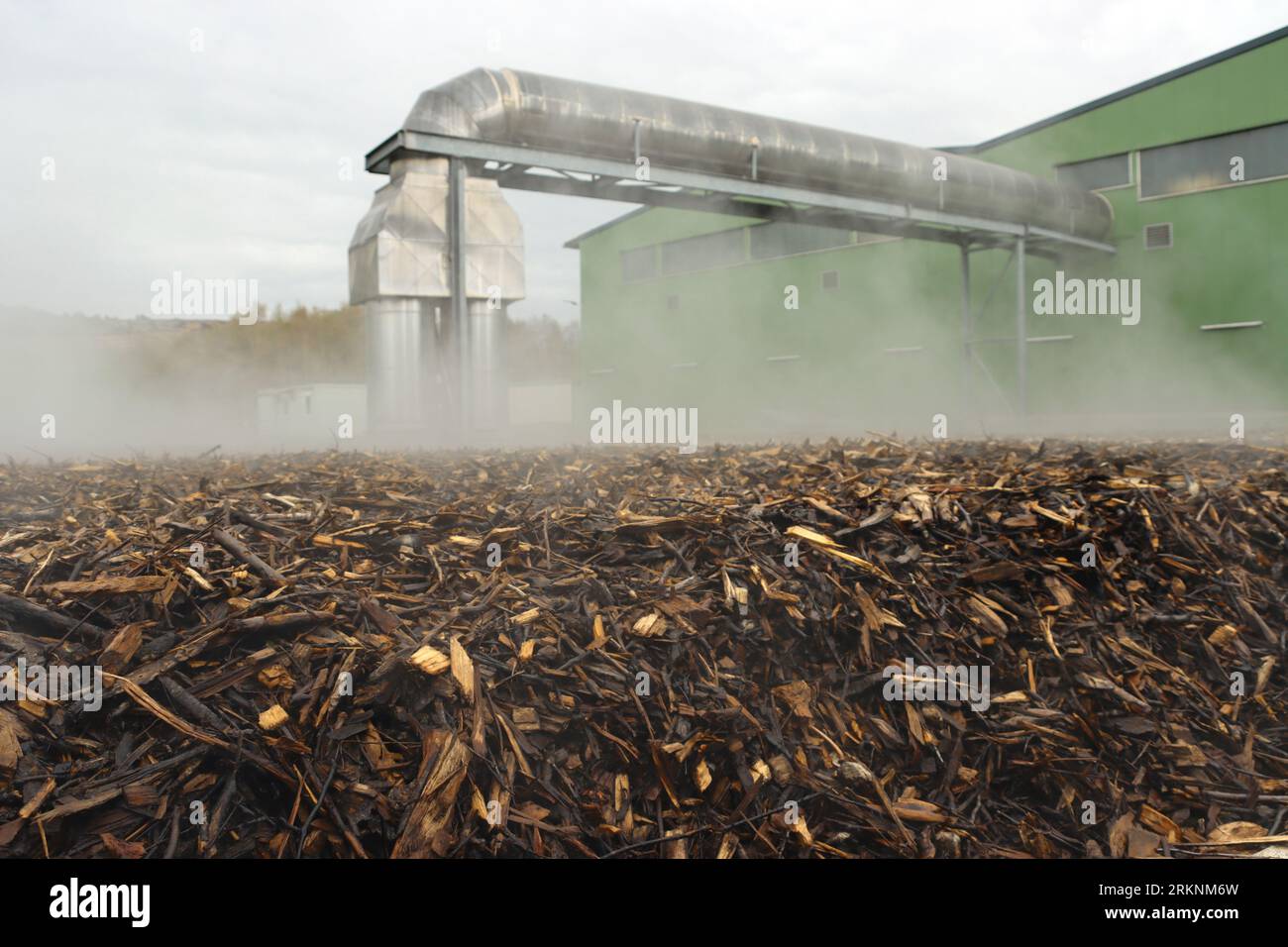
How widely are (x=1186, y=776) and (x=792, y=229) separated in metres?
19.3

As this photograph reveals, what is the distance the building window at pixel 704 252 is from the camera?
69.3 ft

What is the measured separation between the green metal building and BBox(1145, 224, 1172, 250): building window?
0.12 feet

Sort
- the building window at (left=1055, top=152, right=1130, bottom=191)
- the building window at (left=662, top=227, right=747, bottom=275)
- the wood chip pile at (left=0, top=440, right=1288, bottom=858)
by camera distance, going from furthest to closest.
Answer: the building window at (left=662, top=227, right=747, bottom=275) → the building window at (left=1055, top=152, right=1130, bottom=191) → the wood chip pile at (left=0, top=440, right=1288, bottom=858)

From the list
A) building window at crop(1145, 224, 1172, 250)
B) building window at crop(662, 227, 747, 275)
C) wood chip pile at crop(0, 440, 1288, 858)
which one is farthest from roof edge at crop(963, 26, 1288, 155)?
wood chip pile at crop(0, 440, 1288, 858)

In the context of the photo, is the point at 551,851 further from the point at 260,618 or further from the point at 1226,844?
the point at 1226,844

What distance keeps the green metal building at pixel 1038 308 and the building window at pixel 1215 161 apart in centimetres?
3

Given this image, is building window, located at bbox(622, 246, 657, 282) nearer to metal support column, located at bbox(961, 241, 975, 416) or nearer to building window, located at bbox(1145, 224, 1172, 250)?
metal support column, located at bbox(961, 241, 975, 416)

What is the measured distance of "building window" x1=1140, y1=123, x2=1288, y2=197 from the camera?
49.1 ft

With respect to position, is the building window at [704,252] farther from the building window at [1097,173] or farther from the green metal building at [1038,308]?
the building window at [1097,173]

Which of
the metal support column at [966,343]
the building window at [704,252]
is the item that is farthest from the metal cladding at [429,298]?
the building window at [704,252]

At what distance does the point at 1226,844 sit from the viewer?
2.00 metres

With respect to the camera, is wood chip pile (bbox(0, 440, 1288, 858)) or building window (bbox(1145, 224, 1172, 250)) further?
building window (bbox(1145, 224, 1172, 250))

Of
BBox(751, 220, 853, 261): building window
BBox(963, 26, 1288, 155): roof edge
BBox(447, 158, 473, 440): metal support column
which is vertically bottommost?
BBox(447, 158, 473, 440): metal support column
